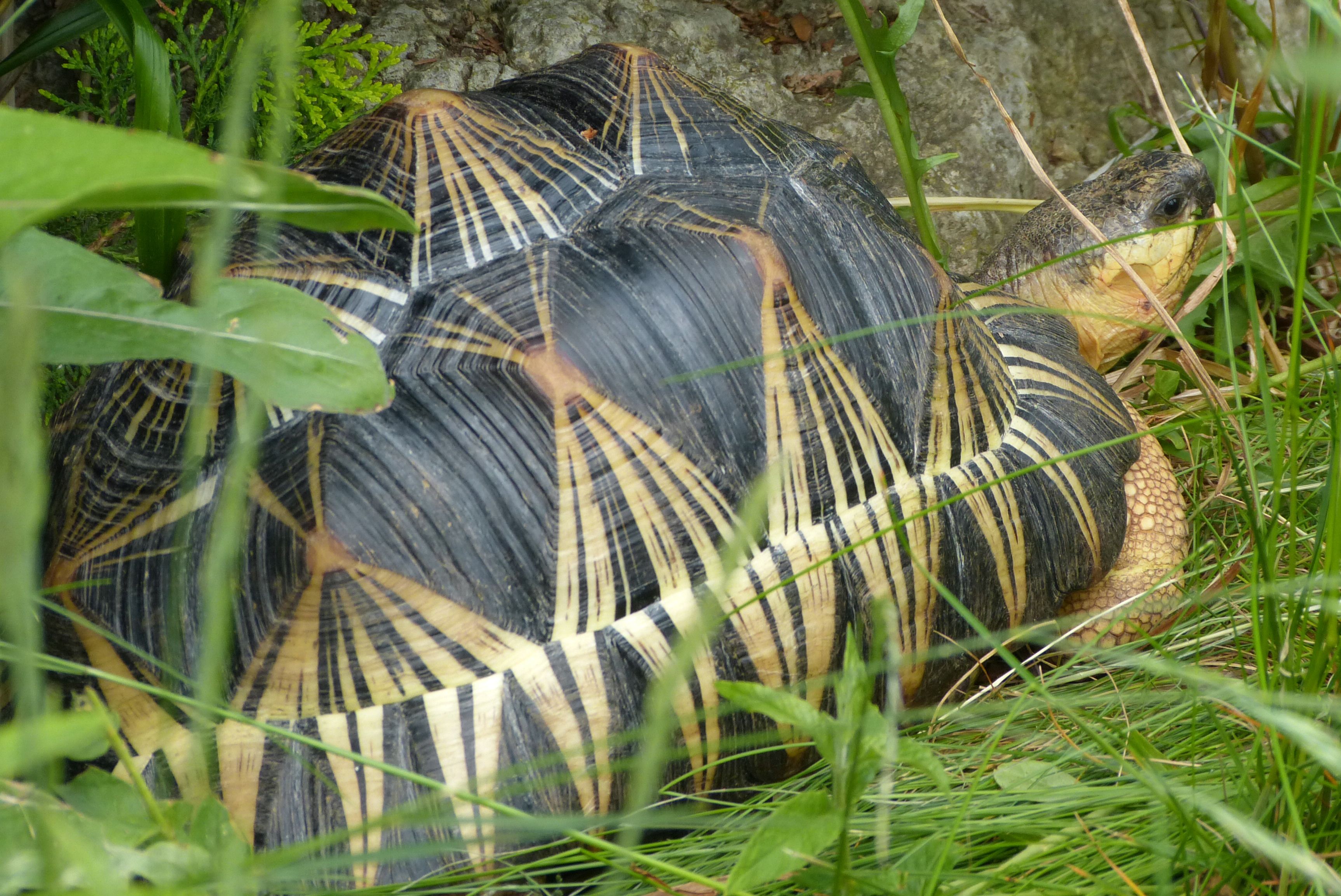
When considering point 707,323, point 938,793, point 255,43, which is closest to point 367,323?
point 707,323

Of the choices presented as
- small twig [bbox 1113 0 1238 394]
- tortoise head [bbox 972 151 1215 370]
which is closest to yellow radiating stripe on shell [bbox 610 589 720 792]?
small twig [bbox 1113 0 1238 394]

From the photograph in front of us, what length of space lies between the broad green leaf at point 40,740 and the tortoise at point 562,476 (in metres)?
0.41

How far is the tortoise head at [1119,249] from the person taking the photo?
2291mm

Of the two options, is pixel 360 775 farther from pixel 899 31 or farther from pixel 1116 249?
pixel 1116 249

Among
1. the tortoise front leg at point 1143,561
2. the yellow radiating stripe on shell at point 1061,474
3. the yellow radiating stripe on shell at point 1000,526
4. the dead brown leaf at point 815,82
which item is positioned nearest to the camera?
the yellow radiating stripe on shell at point 1000,526

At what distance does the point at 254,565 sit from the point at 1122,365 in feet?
7.25

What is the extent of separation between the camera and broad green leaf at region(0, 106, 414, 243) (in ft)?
1.90

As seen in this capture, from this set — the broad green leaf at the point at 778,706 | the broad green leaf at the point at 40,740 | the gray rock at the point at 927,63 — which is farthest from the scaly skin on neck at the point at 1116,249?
the broad green leaf at the point at 40,740

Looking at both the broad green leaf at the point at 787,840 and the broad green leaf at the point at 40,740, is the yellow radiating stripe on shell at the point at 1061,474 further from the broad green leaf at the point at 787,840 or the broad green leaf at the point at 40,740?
the broad green leaf at the point at 40,740

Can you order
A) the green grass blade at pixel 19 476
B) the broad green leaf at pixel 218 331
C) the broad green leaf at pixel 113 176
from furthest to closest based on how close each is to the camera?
the broad green leaf at pixel 218 331, the broad green leaf at pixel 113 176, the green grass blade at pixel 19 476

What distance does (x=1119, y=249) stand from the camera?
2299 mm

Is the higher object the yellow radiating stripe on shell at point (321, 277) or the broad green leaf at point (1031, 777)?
the yellow radiating stripe on shell at point (321, 277)

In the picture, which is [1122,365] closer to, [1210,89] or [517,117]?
[1210,89]

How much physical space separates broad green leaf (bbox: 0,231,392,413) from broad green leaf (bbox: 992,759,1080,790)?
2.71ft
